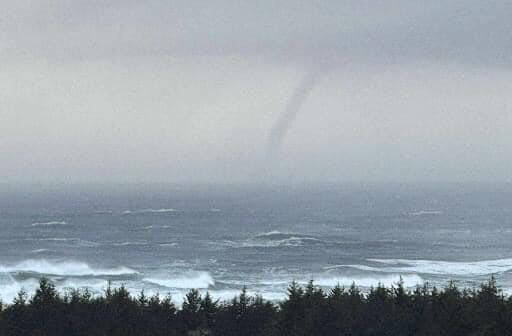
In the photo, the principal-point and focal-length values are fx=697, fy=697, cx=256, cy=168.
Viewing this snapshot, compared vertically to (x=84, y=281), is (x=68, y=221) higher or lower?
higher

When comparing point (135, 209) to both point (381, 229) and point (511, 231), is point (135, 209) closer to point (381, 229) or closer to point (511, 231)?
point (381, 229)

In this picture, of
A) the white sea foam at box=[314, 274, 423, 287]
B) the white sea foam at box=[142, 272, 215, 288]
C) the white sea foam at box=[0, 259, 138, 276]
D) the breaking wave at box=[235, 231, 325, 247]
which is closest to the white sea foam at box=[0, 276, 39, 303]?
the white sea foam at box=[0, 259, 138, 276]

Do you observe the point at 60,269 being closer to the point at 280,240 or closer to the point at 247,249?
the point at 247,249

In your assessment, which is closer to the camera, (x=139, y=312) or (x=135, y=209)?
(x=139, y=312)

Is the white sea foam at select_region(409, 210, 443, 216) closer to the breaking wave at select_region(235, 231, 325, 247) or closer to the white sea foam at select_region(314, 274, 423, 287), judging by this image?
Result: the breaking wave at select_region(235, 231, 325, 247)

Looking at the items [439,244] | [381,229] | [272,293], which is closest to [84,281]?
[272,293]

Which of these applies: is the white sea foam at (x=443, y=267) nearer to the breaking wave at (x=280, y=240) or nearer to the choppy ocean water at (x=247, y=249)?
the choppy ocean water at (x=247, y=249)

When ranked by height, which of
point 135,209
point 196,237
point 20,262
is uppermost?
point 135,209
